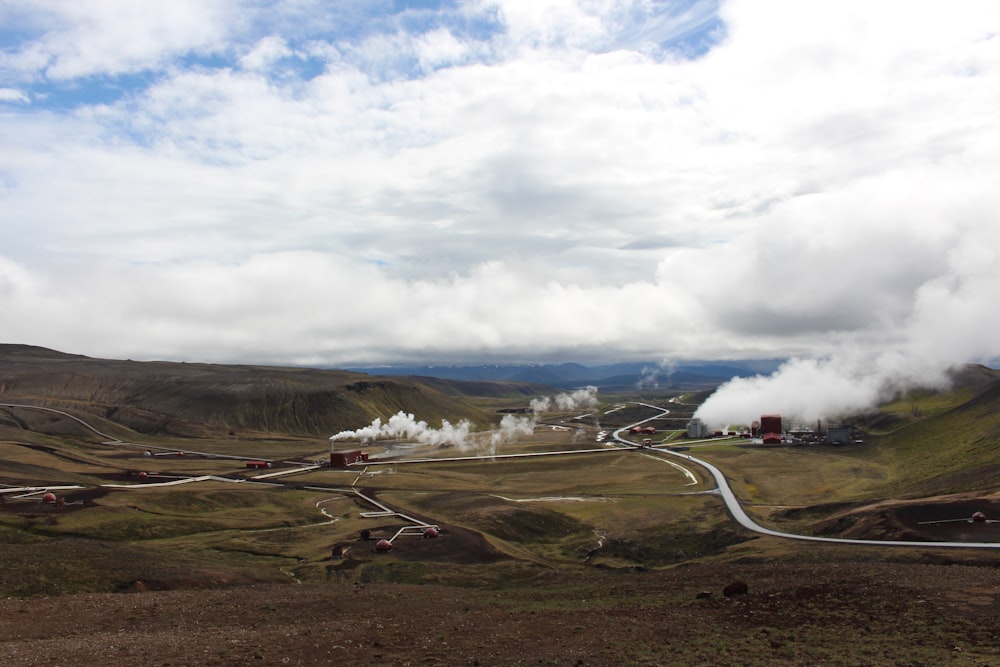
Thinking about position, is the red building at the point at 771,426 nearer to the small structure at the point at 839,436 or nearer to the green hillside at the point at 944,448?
the small structure at the point at 839,436

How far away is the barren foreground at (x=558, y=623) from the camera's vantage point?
30.5 metres

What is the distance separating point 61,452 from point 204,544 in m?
117

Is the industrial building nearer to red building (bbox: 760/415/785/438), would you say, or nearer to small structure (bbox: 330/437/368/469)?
red building (bbox: 760/415/785/438)

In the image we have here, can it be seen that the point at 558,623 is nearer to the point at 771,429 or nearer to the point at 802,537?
the point at 802,537

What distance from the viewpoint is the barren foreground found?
30.5 meters

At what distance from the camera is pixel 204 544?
7725 cm

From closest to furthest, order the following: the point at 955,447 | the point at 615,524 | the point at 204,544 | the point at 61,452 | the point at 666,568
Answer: the point at 666,568 < the point at 204,544 < the point at 615,524 < the point at 955,447 < the point at 61,452

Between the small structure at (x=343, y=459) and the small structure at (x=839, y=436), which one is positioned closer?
the small structure at (x=343, y=459)

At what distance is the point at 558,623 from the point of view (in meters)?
38.2

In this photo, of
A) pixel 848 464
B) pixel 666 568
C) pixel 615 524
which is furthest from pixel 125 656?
pixel 848 464

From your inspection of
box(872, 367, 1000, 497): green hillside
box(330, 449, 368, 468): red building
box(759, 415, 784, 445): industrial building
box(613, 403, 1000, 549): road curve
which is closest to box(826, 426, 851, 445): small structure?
box(872, 367, 1000, 497): green hillside

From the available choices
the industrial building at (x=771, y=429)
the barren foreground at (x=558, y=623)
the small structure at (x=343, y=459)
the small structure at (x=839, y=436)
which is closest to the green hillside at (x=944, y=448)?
the small structure at (x=839, y=436)

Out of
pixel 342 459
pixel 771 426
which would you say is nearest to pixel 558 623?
pixel 342 459

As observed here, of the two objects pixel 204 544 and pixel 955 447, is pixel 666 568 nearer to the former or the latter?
pixel 204 544
